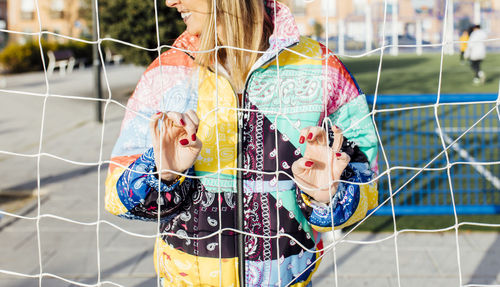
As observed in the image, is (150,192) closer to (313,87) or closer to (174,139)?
(174,139)

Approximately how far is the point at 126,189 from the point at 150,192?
2.3 inches

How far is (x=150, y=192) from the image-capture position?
1291mm

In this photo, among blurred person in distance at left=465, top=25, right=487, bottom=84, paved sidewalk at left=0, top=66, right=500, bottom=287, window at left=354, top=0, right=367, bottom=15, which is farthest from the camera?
window at left=354, top=0, right=367, bottom=15

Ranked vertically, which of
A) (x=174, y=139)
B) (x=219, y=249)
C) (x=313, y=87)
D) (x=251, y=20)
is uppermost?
(x=251, y=20)

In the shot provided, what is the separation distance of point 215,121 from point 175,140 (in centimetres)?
16

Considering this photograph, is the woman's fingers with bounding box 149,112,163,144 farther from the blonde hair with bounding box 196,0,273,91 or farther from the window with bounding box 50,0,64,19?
the window with bounding box 50,0,64,19

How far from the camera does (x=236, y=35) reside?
1.38 meters

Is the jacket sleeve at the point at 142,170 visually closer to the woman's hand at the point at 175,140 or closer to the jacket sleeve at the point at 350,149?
the woman's hand at the point at 175,140

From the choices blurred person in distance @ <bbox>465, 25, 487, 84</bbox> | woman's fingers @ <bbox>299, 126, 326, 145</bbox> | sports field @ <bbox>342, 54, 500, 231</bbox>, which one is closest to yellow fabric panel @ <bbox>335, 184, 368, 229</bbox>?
woman's fingers @ <bbox>299, 126, 326, 145</bbox>

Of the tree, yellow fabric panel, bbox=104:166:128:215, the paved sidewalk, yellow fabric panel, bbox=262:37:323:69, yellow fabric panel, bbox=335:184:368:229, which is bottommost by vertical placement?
the paved sidewalk

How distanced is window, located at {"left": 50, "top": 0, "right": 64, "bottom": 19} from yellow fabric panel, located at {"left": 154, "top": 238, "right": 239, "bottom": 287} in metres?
33.4

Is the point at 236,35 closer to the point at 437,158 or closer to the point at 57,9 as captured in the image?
the point at 437,158

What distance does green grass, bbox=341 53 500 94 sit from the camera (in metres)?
11.9

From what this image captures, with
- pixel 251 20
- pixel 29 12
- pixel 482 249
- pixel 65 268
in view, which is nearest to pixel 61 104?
pixel 65 268
